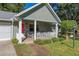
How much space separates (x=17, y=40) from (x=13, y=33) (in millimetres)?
3199

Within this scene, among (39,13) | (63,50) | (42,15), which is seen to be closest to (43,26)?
(42,15)

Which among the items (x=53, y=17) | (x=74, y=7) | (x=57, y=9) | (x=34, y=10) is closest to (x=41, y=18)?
(x=34, y=10)

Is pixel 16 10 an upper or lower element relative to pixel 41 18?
upper

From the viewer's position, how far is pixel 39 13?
2205cm

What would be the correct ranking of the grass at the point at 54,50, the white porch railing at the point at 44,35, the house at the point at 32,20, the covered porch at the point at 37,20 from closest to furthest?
the grass at the point at 54,50 → the house at the point at 32,20 → the covered porch at the point at 37,20 → the white porch railing at the point at 44,35

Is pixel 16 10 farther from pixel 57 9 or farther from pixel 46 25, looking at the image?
pixel 46 25

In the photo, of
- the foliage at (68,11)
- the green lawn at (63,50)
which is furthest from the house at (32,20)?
the foliage at (68,11)

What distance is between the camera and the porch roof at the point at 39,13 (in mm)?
19469

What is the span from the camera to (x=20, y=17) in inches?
732

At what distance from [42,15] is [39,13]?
0.84m

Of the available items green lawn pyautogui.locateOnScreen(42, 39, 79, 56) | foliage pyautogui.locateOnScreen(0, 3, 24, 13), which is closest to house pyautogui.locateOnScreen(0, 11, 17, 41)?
green lawn pyautogui.locateOnScreen(42, 39, 79, 56)

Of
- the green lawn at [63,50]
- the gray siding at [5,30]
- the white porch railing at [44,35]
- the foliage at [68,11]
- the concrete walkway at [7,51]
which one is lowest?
the green lawn at [63,50]

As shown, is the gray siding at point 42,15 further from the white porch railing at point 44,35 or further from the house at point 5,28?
the house at point 5,28

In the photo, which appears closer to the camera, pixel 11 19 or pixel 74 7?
pixel 11 19
